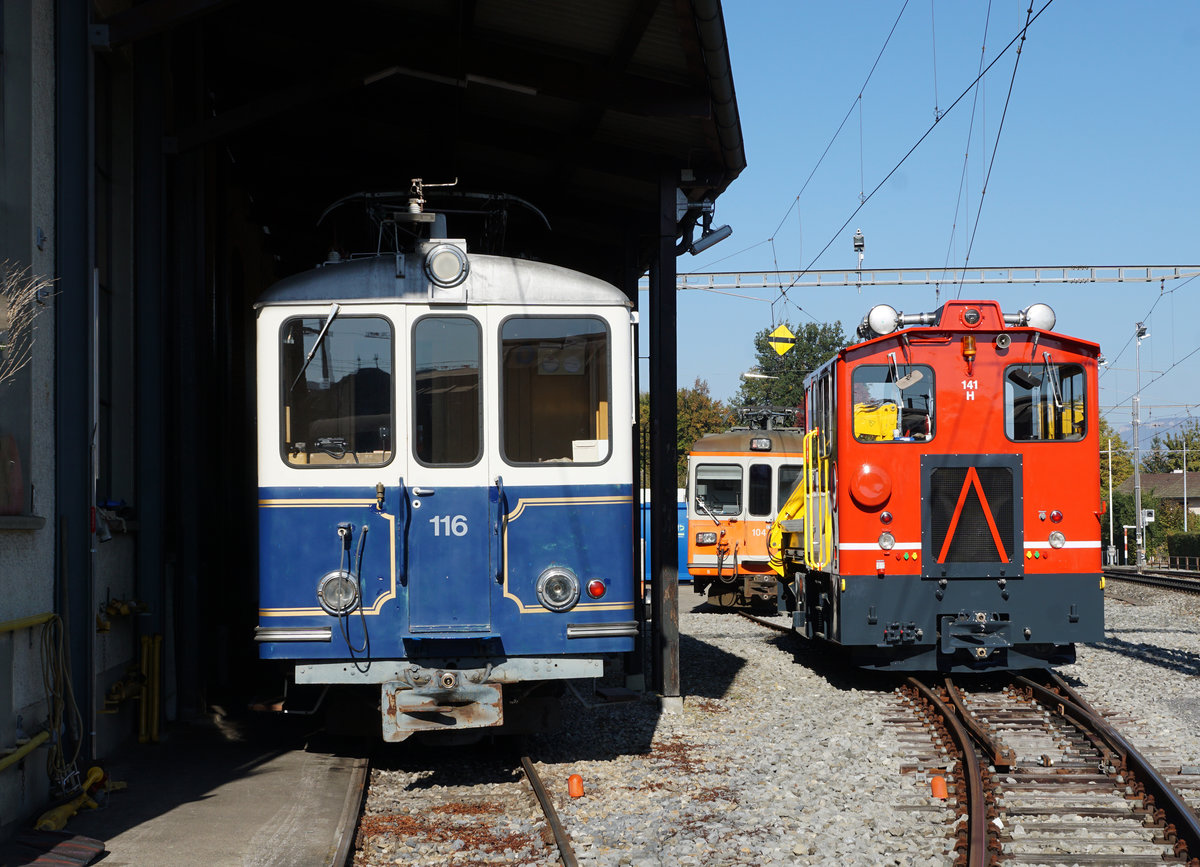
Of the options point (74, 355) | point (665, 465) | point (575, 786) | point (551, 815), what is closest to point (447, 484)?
point (575, 786)

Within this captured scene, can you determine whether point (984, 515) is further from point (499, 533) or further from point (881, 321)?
point (499, 533)

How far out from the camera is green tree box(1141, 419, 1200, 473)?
303ft

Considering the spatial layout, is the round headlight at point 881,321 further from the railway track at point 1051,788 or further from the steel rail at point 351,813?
the steel rail at point 351,813

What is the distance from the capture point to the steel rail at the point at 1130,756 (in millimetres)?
6223

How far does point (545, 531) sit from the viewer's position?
25.3ft

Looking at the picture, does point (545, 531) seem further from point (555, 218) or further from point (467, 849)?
point (555, 218)

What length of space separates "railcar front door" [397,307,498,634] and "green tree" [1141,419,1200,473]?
268 feet

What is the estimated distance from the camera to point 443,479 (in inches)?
303

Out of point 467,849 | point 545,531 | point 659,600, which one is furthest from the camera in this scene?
point 659,600

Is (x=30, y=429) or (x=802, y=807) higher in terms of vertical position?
(x=30, y=429)

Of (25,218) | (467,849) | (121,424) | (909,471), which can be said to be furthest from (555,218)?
(467,849)

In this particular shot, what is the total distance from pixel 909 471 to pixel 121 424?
6697 millimetres

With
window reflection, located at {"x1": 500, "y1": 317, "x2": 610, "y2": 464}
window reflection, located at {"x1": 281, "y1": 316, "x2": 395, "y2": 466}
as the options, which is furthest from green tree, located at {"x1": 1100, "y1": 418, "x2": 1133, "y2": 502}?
window reflection, located at {"x1": 281, "y1": 316, "x2": 395, "y2": 466}

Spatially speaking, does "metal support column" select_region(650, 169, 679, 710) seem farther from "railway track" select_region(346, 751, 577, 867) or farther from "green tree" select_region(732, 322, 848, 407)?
"green tree" select_region(732, 322, 848, 407)
